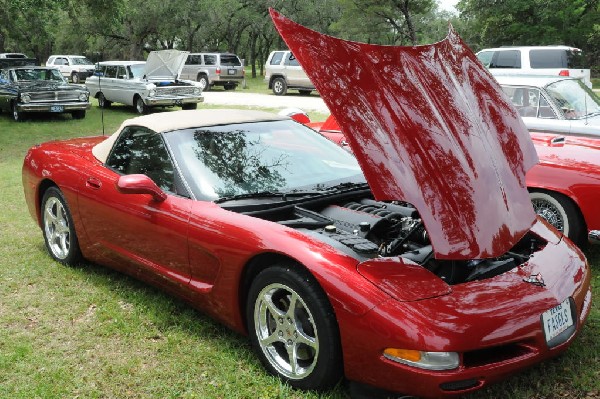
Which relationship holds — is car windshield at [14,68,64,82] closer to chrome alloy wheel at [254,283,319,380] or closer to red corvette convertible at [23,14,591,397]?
red corvette convertible at [23,14,591,397]

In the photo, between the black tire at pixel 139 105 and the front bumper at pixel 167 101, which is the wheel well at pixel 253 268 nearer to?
the front bumper at pixel 167 101

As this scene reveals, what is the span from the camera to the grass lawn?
305cm

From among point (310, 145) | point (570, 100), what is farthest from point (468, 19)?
point (310, 145)

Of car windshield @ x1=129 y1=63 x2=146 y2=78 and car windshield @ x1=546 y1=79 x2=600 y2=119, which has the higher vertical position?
car windshield @ x1=129 y1=63 x2=146 y2=78

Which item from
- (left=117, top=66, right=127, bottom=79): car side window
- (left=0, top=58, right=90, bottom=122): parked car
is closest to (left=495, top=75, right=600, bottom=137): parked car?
(left=0, top=58, right=90, bottom=122): parked car

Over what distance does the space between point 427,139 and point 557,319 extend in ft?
3.50

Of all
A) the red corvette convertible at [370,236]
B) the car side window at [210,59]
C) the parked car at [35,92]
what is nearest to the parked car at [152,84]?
the parked car at [35,92]

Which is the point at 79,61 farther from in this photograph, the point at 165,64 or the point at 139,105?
the point at 165,64

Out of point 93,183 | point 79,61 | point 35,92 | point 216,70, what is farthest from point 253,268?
point 79,61

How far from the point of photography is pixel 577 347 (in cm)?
337

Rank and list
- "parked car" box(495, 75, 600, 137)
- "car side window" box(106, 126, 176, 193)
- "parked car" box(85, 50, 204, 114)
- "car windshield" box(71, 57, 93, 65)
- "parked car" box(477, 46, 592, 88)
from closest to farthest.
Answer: "car side window" box(106, 126, 176, 193) → "parked car" box(495, 75, 600, 137) → "parked car" box(477, 46, 592, 88) → "parked car" box(85, 50, 204, 114) → "car windshield" box(71, 57, 93, 65)

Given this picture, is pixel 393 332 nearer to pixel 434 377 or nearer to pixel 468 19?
pixel 434 377

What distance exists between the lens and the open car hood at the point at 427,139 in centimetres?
282

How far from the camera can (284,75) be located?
2508 cm
